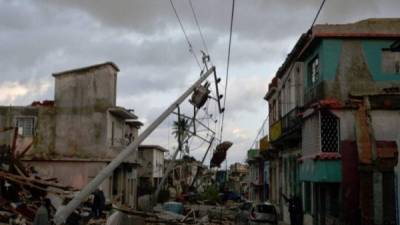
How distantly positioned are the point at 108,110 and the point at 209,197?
22949mm

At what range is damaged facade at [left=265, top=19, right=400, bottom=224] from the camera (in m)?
22.2

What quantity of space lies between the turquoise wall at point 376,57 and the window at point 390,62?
0.18m

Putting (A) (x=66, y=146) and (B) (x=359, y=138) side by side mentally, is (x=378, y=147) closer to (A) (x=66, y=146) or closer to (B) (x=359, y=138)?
(B) (x=359, y=138)

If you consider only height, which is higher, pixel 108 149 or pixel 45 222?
pixel 108 149

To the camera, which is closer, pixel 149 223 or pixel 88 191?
pixel 88 191

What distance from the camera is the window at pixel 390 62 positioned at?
27844 mm

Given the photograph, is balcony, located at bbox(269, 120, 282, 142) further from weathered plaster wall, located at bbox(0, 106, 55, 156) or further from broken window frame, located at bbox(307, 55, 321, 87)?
weathered plaster wall, located at bbox(0, 106, 55, 156)

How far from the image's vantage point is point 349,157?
2420 cm

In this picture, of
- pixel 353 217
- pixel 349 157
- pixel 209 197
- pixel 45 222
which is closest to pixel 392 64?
pixel 349 157

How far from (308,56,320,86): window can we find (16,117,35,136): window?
2157cm

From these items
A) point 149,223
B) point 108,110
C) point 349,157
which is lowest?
point 149,223

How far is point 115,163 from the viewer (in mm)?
18750

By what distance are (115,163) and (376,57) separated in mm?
14344

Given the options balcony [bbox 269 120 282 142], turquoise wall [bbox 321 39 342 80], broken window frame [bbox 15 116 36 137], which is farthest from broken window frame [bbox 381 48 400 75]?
broken window frame [bbox 15 116 36 137]
